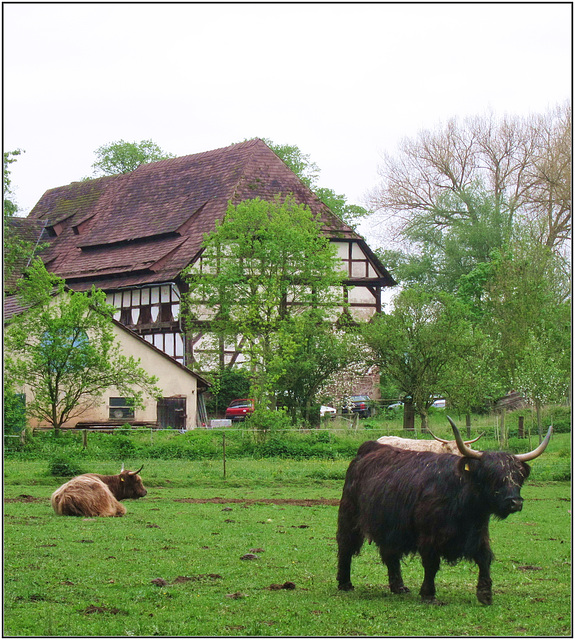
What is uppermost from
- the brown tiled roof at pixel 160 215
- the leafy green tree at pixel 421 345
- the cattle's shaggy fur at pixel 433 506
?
the brown tiled roof at pixel 160 215

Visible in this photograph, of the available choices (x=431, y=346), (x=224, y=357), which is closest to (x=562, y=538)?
(x=431, y=346)

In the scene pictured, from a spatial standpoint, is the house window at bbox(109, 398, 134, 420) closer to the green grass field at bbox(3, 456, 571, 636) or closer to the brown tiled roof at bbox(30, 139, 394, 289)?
the brown tiled roof at bbox(30, 139, 394, 289)

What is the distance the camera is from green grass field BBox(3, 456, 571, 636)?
8875mm

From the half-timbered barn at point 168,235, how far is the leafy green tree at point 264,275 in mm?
4159

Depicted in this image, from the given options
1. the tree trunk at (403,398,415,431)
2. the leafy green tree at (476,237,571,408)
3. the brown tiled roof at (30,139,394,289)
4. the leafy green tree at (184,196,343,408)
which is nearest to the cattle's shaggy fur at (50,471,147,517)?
the leafy green tree at (184,196,343,408)

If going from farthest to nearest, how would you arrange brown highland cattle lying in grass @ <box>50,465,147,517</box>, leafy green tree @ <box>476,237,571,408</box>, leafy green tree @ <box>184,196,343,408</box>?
leafy green tree @ <box>476,237,571,408</box>
leafy green tree @ <box>184,196,343,408</box>
brown highland cattle lying in grass @ <box>50,465,147,517</box>

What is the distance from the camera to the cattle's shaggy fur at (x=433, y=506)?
9.89m

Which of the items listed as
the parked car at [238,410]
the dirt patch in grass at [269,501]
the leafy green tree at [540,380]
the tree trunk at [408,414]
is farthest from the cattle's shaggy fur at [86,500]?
the parked car at [238,410]

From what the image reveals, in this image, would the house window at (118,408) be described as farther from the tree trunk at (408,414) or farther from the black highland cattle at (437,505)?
the black highland cattle at (437,505)

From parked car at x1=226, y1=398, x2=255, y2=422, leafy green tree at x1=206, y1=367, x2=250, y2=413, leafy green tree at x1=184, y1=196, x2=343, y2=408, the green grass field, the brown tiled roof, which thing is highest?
the brown tiled roof

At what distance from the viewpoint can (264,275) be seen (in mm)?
41125

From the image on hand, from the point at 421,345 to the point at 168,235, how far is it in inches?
775

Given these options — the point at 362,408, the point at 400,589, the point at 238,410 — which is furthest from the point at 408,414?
the point at 400,589

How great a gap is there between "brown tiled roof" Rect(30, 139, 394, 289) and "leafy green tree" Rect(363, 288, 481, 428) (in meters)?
12.5
